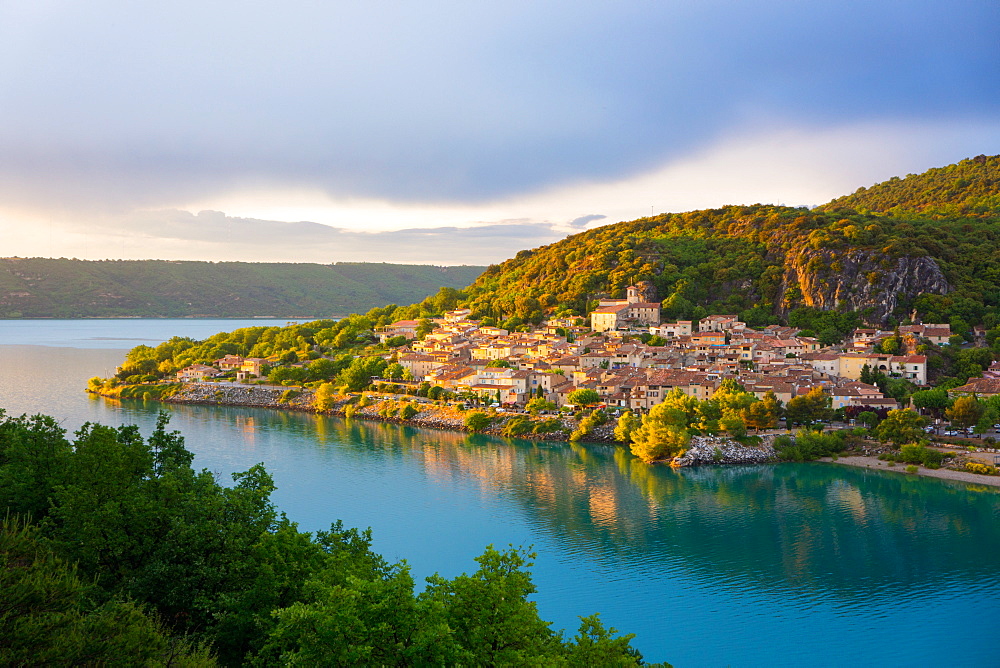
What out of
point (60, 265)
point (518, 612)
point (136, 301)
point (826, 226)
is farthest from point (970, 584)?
point (60, 265)

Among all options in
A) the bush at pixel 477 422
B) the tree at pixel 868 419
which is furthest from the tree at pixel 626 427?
the tree at pixel 868 419

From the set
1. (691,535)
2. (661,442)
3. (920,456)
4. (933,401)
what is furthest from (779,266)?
(691,535)

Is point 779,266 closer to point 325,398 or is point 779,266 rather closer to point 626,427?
point 626,427

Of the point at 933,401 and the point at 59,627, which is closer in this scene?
the point at 59,627

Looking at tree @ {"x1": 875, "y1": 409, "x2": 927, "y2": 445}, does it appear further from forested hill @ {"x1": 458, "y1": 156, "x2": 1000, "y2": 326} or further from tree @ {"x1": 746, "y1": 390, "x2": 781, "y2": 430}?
forested hill @ {"x1": 458, "y1": 156, "x2": 1000, "y2": 326}

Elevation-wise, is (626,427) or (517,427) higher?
(626,427)

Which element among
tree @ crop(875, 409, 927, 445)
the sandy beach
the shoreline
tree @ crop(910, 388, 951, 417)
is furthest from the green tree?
tree @ crop(910, 388, 951, 417)

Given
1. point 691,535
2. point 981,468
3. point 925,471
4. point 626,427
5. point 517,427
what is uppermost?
point 626,427
